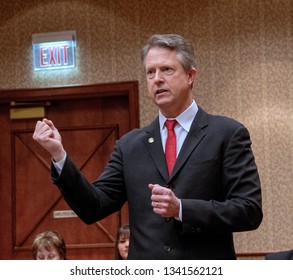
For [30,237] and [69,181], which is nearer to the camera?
[69,181]

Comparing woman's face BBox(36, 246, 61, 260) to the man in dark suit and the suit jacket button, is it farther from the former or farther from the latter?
the suit jacket button

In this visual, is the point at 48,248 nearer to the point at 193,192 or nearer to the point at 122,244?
the point at 122,244

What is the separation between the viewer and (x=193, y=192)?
179 cm

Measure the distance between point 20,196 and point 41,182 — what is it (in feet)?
0.73

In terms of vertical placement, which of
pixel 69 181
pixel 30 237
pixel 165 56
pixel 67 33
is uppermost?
pixel 67 33

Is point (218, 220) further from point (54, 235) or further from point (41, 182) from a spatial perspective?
point (41, 182)

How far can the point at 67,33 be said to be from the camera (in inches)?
204

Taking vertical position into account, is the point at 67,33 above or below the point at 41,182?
above

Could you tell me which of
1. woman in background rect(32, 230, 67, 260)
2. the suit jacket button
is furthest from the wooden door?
the suit jacket button

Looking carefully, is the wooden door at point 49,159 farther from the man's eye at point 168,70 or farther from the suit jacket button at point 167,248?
the suit jacket button at point 167,248

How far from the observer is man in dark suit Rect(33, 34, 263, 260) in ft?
5.67
